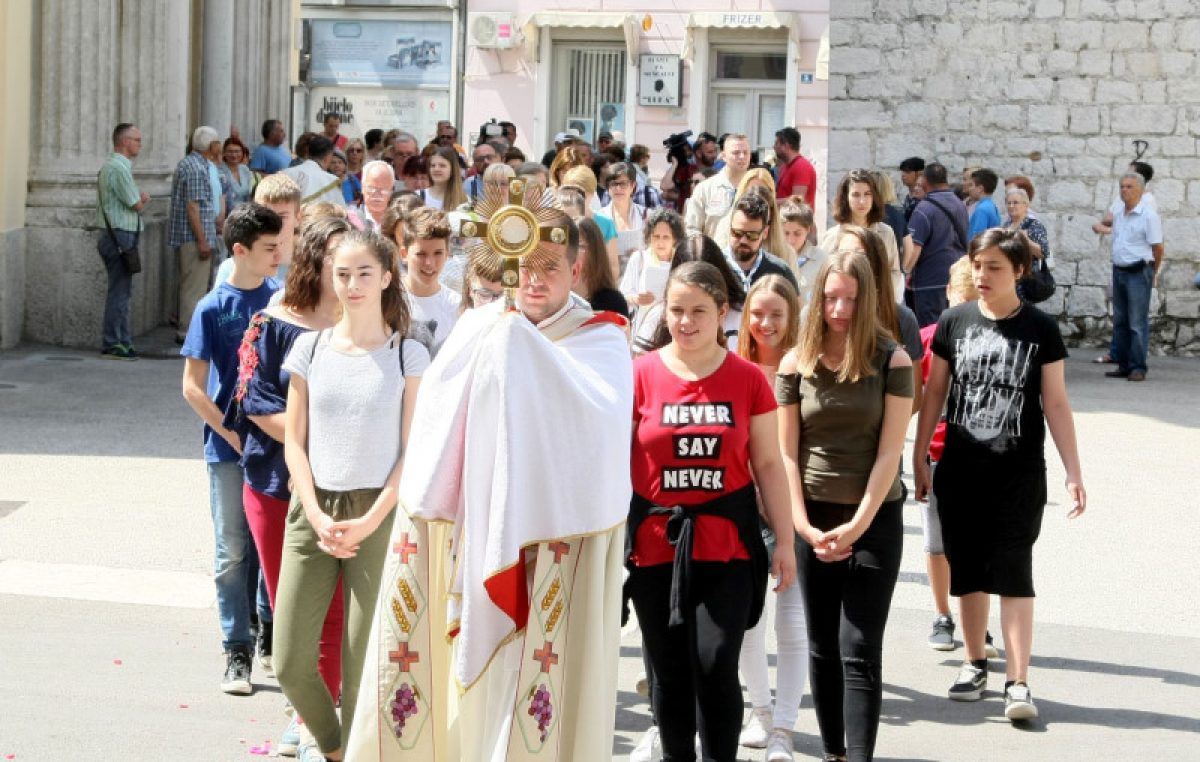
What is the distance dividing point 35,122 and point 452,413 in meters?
11.7

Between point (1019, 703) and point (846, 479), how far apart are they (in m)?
1.37

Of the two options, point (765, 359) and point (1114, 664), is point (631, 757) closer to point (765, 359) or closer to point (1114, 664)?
point (765, 359)

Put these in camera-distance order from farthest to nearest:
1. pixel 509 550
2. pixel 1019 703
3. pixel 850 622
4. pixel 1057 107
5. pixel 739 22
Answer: pixel 739 22, pixel 1057 107, pixel 1019 703, pixel 850 622, pixel 509 550

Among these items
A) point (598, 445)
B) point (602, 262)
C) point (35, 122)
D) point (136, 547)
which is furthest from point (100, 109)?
point (598, 445)

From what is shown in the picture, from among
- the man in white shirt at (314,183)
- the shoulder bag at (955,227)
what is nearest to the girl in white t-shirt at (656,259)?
the man in white shirt at (314,183)

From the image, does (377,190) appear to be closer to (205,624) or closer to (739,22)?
(205,624)

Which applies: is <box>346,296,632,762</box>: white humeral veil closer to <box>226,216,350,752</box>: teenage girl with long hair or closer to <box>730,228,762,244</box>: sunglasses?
<box>226,216,350,752</box>: teenage girl with long hair

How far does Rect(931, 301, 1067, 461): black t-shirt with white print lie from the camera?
22.1ft

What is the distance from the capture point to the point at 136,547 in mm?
8789

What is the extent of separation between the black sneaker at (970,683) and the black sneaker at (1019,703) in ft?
0.94

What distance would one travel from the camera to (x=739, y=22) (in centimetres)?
3053

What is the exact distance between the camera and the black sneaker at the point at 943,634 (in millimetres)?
7734

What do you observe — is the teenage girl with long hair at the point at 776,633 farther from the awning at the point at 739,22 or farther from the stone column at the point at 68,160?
the awning at the point at 739,22

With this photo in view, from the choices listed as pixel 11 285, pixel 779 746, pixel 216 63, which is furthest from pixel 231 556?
pixel 216 63
